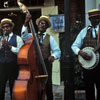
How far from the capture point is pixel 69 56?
440cm

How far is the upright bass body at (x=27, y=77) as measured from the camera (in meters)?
3.86

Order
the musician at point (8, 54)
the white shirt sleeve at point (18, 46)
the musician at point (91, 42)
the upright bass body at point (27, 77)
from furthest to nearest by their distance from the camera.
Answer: the musician at point (8, 54) → the white shirt sleeve at point (18, 46) → the musician at point (91, 42) → the upright bass body at point (27, 77)

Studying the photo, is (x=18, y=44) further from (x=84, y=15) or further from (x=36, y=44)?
(x=84, y=15)

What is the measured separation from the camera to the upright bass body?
12.6ft

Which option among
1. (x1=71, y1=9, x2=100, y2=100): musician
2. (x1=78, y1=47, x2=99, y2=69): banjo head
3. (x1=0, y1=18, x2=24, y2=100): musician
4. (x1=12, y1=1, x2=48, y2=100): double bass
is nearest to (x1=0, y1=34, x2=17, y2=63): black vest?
(x1=0, y1=18, x2=24, y2=100): musician

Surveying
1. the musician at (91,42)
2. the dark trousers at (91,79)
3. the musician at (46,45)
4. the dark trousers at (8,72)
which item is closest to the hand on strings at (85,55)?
the musician at (91,42)

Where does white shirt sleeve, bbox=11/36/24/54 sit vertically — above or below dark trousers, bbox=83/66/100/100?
above

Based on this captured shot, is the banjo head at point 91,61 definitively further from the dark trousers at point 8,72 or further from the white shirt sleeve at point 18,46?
the dark trousers at point 8,72

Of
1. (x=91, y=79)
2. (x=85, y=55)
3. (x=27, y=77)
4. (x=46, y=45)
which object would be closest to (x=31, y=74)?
(x=27, y=77)

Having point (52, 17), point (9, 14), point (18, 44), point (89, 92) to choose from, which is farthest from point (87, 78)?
point (9, 14)

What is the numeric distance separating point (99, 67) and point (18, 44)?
4.50ft

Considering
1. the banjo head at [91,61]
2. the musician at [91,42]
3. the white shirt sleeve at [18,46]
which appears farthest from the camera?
the white shirt sleeve at [18,46]

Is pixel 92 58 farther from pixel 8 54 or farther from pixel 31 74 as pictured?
pixel 8 54

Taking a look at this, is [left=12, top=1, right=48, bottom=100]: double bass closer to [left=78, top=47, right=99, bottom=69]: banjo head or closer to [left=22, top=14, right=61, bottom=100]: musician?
[left=22, top=14, right=61, bottom=100]: musician
